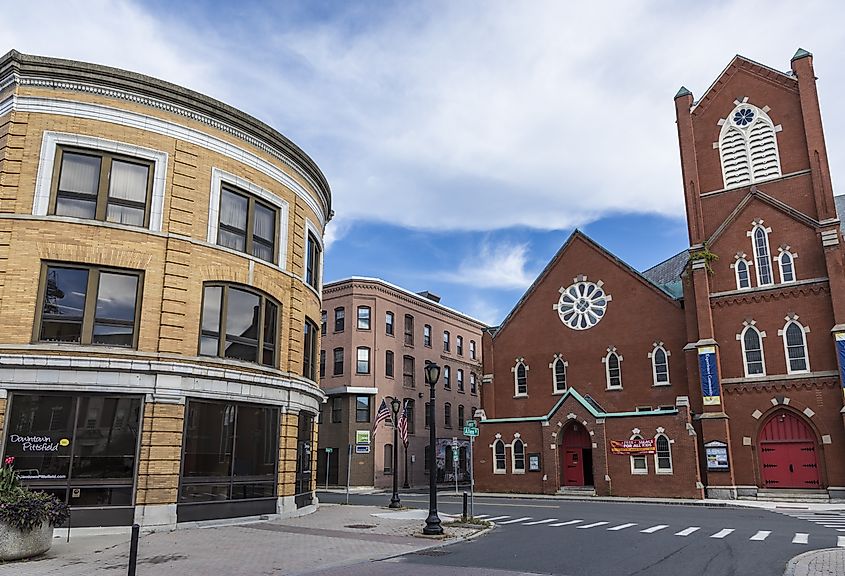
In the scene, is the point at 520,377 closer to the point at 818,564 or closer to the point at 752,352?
the point at 752,352

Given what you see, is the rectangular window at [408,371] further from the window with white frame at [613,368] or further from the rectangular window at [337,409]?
the window with white frame at [613,368]

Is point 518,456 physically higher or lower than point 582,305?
lower

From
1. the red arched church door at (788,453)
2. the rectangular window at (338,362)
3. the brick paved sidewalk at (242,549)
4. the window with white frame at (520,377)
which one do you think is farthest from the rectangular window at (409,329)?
the brick paved sidewalk at (242,549)

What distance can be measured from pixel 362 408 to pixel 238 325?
27.9m

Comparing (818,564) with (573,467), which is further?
(573,467)

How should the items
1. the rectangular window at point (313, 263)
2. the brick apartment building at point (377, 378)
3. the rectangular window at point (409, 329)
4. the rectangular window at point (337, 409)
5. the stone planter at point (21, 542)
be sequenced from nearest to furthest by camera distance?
the stone planter at point (21, 542) → the rectangular window at point (313, 263) → the brick apartment building at point (377, 378) → the rectangular window at point (337, 409) → the rectangular window at point (409, 329)

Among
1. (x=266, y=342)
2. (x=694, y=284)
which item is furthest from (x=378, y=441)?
(x=266, y=342)

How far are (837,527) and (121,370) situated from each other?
20.4 meters

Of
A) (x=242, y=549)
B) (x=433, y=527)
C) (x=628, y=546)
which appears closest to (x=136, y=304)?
(x=242, y=549)

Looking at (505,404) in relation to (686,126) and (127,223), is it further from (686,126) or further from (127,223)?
(127,223)

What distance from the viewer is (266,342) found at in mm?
21453

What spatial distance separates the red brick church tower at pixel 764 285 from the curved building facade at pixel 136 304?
24.2m

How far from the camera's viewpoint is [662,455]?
1380 inches

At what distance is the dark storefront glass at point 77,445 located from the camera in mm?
16219
